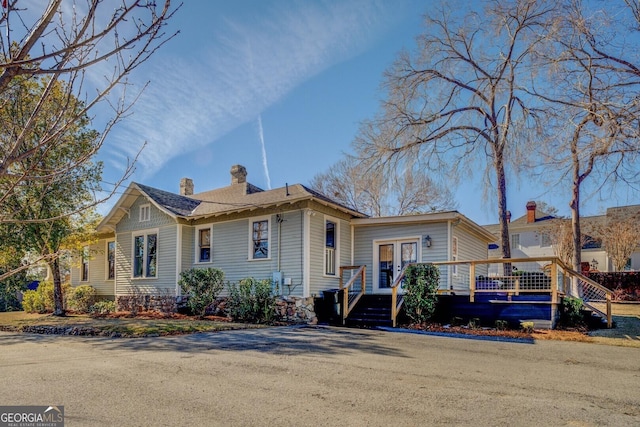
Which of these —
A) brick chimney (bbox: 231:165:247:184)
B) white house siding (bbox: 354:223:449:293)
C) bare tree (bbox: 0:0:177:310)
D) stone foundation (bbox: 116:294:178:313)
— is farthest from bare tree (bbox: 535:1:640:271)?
stone foundation (bbox: 116:294:178:313)

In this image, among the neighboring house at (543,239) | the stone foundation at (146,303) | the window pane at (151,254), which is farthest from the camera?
the neighboring house at (543,239)

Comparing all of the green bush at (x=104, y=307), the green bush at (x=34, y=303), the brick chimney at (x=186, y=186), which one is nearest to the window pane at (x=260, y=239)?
the green bush at (x=104, y=307)

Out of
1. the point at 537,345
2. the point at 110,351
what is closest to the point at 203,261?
the point at 110,351

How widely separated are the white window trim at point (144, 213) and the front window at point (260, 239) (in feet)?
17.7

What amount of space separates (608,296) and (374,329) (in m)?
6.47

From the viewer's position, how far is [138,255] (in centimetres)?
1773

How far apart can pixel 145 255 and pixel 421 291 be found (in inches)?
445

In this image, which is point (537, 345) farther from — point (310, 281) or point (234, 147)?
point (234, 147)

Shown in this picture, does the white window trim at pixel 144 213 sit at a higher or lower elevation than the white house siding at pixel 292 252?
higher

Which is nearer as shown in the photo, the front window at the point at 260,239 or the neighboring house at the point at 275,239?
the neighboring house at the point at 275,239

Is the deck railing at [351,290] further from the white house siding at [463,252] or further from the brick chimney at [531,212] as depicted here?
the brick chimney at [531,212]

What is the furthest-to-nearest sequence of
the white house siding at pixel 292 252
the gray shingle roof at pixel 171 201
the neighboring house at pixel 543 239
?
the neighboring house at pixel 543 239 < the gray shingle roof at pixel 171 201 < the white house siding at pixel 292 252

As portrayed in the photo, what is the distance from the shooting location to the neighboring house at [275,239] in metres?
13.6

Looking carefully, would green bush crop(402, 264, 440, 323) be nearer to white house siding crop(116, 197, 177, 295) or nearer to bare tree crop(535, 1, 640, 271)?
bare tree crop(535, 1, 640, 271)
